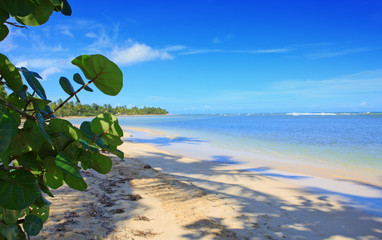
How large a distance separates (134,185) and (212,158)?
5798 mm

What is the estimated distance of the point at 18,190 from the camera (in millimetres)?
469

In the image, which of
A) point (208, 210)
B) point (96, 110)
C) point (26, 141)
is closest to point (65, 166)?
point (26, 141)

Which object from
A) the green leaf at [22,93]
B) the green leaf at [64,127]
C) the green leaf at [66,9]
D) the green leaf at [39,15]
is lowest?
the green leaf at [64,127]

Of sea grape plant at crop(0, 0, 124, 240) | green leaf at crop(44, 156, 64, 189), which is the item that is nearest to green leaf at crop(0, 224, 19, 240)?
sea grape plant at crop(0, 0, 124, 240)

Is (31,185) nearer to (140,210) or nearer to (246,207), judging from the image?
(140,210)

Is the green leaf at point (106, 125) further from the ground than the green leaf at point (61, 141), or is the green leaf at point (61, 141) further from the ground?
the green leaf at point (106, 125)

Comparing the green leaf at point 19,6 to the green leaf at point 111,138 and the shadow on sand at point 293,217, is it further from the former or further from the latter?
the shadow on sand at point 293,217

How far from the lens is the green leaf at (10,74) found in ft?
1.53

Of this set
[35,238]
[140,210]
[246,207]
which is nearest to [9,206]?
[35,238]

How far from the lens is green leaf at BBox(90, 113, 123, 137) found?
0.53m

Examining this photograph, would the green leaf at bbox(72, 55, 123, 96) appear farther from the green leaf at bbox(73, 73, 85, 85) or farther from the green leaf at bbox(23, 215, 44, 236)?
the green leaf at bbox(23, 215, 44, 236)

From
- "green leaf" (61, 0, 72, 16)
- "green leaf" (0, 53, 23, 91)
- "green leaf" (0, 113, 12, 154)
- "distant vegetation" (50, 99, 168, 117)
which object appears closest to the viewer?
"green leaf" (0, 113, 12, 154)

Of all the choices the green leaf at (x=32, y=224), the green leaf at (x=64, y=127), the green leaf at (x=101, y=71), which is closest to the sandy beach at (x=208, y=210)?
the green leaf at (x=32, y=224)

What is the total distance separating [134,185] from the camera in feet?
16.2
